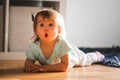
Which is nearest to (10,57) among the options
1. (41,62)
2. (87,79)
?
(41,62)

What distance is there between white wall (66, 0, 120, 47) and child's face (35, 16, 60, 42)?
3.15 feet

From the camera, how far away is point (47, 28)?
1.15 meters

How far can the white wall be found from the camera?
7.01 feet

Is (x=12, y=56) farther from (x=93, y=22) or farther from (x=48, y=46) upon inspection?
(x=93, y=22)

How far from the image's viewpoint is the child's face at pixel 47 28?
3.78 feet

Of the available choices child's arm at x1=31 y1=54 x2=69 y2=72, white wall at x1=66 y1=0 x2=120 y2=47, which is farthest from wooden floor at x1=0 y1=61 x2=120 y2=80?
white wall at x1=66 y1=0 x2=120 y2=47

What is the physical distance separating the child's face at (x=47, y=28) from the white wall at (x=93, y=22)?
0.96 meters

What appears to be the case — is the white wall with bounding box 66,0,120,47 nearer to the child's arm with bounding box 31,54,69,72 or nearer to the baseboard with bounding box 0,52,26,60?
the baseboard with bounding box 0,52,26,60

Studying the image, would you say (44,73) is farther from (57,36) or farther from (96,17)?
(96,17)

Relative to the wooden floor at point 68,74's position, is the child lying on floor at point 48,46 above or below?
above

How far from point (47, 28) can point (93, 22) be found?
1079mm

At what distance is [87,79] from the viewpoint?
1.05m

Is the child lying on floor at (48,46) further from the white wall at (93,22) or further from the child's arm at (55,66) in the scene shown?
the white wall at (93,22)

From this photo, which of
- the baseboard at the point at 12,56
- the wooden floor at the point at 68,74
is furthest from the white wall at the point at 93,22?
the wooden floor at the point at 68,74
